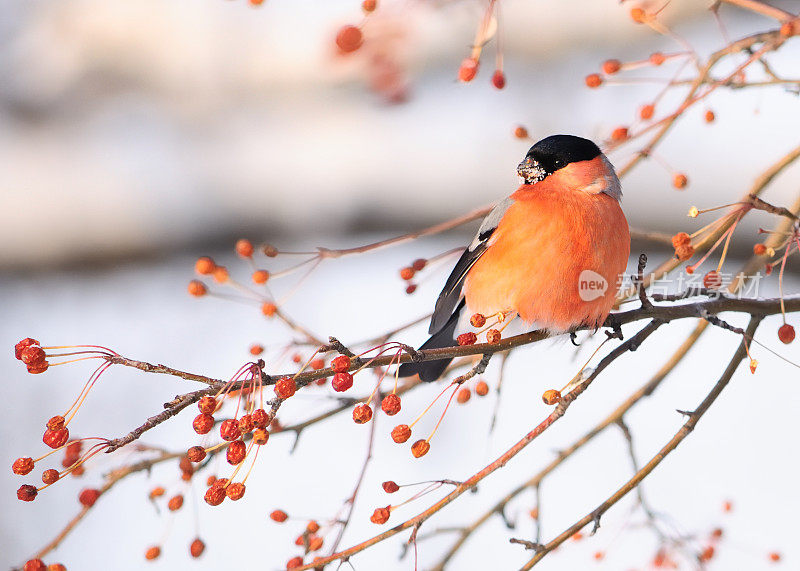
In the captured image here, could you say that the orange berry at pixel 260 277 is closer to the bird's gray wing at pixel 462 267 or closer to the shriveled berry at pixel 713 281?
the bird's gray wing at pixel 462 267

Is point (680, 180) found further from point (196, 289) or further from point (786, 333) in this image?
point (196, 289)

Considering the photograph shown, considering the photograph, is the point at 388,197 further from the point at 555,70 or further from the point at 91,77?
the point at 91,77

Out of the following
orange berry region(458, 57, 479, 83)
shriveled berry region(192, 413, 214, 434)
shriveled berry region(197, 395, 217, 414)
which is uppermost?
orange berry region(458, 57, 479, 83)

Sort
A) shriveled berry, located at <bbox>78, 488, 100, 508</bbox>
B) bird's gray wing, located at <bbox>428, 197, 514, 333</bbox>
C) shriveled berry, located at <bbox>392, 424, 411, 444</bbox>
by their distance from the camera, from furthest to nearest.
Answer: bird's gray wing, located at <bbox>428, 197, 514, 333</bbox> → shriveled berry, located at <bbox>78, 488, 100, 508</bbox> → shriveled berry, located at <bbox>392, 424, 411, 444</bbox>

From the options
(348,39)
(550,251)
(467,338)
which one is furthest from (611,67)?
(467,338)

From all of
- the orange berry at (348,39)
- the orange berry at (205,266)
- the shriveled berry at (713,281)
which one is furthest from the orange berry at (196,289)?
the shriveled berry at (713,281)

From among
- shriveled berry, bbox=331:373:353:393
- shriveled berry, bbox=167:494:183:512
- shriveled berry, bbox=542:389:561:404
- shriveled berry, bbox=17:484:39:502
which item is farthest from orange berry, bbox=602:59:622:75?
shriveled berry, bbox=17:484:39:502

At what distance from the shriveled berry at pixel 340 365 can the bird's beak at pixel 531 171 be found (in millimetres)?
1016

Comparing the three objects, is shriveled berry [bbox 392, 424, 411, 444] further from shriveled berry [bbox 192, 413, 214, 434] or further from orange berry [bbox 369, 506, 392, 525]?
shriveled berry [bbox 192, 413, 214, 434]

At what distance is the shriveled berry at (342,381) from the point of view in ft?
4.05

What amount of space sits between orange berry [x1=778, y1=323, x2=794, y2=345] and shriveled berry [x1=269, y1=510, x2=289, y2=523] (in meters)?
1.13

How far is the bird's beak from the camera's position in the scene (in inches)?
81.1

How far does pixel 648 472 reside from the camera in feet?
4.84

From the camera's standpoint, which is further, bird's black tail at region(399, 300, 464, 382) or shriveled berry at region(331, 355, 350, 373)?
bird's black tail at region(399, 300, 464, 382)
